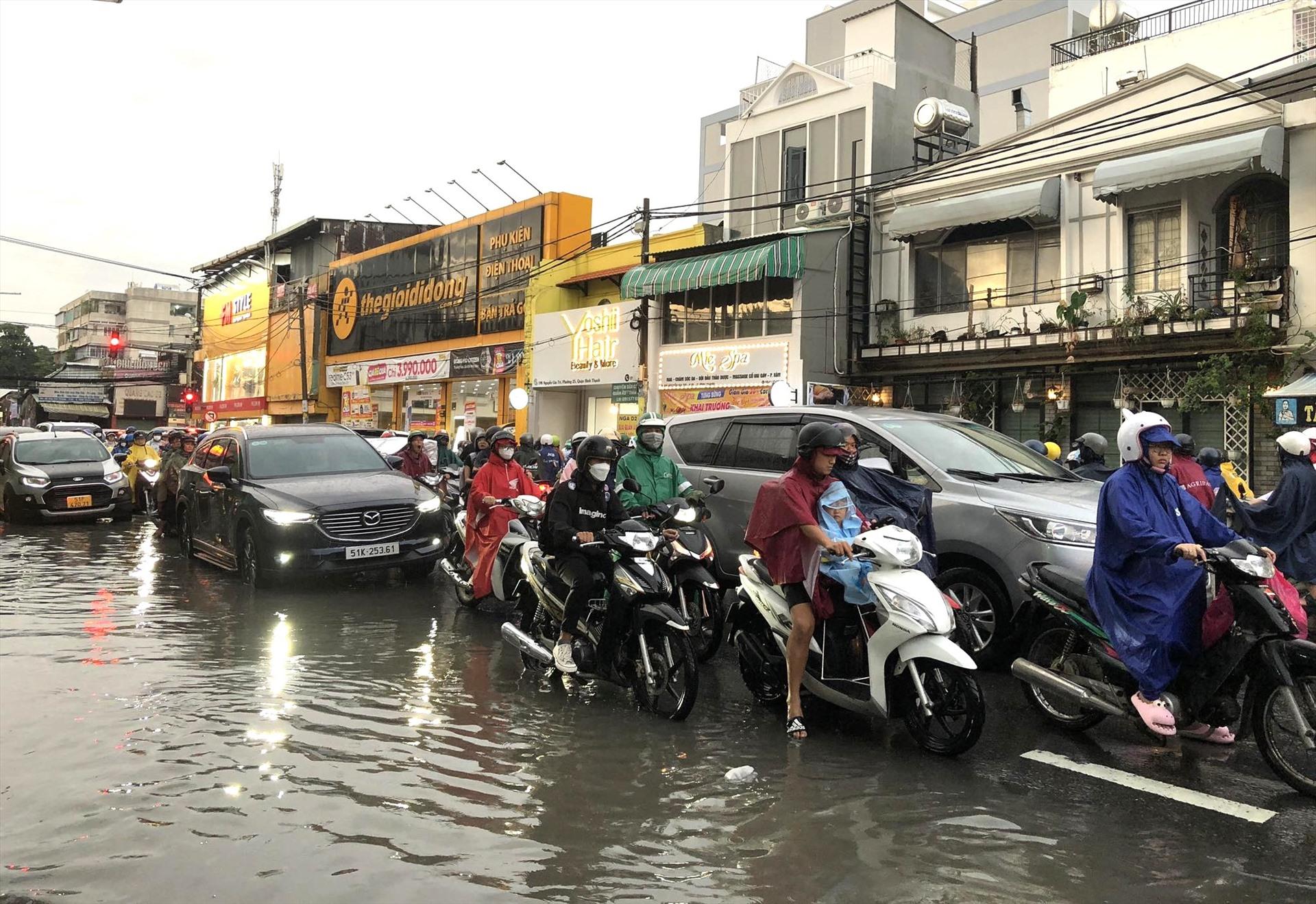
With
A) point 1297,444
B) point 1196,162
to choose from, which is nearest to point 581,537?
point 1297,444

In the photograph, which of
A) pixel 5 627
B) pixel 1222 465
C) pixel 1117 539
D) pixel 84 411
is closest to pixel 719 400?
pixel 1222 465

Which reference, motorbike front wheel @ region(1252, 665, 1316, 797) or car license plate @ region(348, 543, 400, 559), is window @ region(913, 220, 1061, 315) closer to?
car license plate @ region(348, 543, 400, 559)

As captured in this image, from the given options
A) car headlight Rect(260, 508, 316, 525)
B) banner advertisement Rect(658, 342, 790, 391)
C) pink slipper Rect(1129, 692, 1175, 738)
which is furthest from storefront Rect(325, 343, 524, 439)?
pink slipper Rect(1129, 692, 1175, 738)

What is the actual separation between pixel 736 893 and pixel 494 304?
107 feet

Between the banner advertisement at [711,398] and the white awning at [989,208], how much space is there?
17.2ft

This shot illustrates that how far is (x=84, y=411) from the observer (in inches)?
2662

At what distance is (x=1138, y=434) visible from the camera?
4.95 metres

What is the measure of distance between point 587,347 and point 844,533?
2468cm

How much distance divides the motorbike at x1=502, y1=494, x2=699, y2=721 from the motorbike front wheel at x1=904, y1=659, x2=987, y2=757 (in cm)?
124

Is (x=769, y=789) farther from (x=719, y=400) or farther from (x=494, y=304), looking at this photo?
(x=494, y=304)

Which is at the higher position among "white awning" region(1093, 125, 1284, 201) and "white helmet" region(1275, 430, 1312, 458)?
"white awning" region(1093, 125, 1284, 201)

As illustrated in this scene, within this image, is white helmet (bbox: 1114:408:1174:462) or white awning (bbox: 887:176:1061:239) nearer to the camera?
white helmet (bbox: 1114:408:1174:462)

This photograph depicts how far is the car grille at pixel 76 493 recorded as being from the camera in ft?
56.3

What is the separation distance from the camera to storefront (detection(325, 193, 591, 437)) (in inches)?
1312
